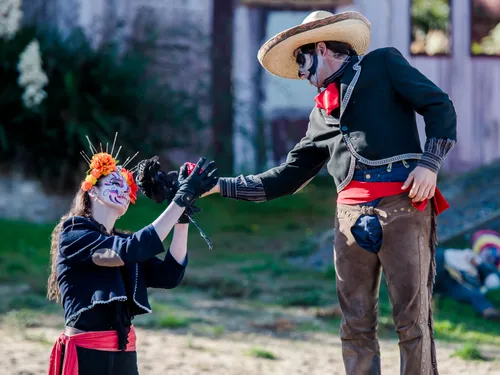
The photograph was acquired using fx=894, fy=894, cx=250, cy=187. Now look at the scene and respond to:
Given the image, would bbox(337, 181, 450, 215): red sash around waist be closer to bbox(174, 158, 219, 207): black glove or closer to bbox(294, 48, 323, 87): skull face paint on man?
bbox(294, 48, 323, 87): skull face paint on man

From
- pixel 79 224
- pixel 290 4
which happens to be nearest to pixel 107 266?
pixel 79 224

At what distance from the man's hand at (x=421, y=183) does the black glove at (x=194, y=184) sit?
2.78 ft

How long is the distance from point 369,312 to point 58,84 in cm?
680

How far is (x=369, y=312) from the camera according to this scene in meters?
4.06

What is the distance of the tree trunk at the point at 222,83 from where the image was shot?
37.8 feet

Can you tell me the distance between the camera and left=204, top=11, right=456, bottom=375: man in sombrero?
3.92 metres

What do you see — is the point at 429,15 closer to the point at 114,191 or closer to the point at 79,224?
the point at 114,191

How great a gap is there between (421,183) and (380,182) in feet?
0.70

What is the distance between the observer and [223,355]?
19.4 ft

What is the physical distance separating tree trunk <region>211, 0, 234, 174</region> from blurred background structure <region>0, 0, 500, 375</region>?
18mm

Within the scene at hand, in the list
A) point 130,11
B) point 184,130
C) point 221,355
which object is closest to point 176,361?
point 221,355

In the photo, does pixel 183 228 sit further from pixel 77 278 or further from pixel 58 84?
pixel 58 84

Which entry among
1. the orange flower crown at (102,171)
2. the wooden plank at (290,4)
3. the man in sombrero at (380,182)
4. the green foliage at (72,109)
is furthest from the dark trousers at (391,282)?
the wooden plank at (290,4)

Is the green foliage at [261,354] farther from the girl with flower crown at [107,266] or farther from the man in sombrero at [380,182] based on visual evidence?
the girl with flower crown at [107,266]
